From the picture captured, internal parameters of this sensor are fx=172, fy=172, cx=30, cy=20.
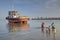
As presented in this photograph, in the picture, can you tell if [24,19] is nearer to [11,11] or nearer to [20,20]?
[20,20]

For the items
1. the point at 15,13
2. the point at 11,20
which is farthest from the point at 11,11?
the point at 11,20

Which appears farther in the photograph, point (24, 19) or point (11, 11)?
point (11, 11)

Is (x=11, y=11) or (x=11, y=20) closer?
(x=11, y=20)

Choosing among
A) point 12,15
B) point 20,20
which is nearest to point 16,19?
point 20,20

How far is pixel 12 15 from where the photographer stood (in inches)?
3991

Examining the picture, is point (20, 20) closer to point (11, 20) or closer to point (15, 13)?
point (11, 20)

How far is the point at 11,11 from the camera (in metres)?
107

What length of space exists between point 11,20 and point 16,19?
3.37m

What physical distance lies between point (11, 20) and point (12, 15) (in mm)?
7644

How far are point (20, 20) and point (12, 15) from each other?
10796 millimetres

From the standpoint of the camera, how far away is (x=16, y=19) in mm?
92625

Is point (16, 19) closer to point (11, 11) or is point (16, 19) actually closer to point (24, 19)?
point (24, 19)

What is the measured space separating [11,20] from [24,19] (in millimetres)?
7142

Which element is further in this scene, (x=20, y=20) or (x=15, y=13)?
(x=15, y=13)
